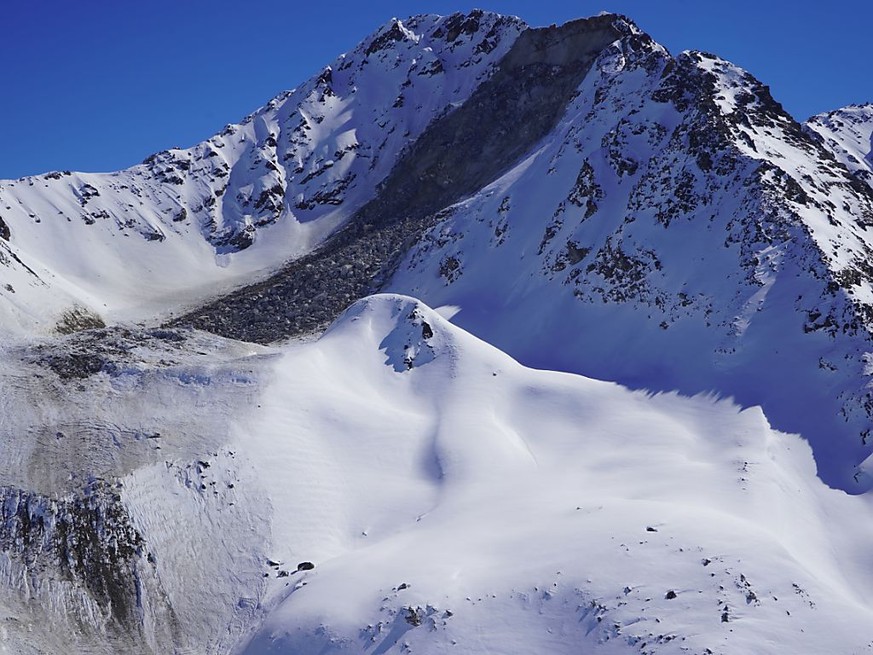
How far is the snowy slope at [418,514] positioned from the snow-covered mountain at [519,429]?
3.8 inches

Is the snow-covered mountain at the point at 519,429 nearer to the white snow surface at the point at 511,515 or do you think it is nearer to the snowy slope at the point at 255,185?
the white snow surface at the point at 511,515

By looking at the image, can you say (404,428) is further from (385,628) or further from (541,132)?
(541,132)

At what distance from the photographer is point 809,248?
3469 centimetres

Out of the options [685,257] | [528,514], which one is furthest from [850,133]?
[528,514]

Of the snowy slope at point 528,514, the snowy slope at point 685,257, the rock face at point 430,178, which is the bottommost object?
the snowy slope at point 528,514

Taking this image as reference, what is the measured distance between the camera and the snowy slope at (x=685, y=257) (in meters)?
31.4

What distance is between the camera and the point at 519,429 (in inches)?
1200

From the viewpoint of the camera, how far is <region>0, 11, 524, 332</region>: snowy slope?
76500 mm

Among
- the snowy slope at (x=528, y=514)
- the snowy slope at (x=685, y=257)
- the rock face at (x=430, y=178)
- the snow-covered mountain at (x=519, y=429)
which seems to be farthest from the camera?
the rock face at (x=430, y=178)

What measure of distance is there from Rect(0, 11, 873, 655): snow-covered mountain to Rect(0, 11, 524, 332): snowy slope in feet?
64.4

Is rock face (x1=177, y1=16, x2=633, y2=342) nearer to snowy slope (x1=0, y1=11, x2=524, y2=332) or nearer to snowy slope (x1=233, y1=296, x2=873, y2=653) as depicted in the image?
snowy slope (x1=0, y1=11, x2=524, y2=332)

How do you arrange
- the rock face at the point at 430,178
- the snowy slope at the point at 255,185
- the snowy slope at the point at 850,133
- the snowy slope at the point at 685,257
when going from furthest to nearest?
the snowy slope at the point at 850,133
the snowy slope at the point at 255,185
the rock face at the point at 430,178
the snowy slope at the point at 685,257

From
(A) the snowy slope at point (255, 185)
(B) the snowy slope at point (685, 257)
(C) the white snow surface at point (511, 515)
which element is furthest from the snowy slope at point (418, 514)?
A: (A) the snowy slope at point (255, 185)

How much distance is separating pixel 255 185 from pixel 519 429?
217 feet
